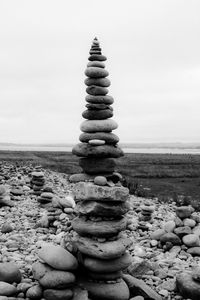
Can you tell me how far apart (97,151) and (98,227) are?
185 centimetres

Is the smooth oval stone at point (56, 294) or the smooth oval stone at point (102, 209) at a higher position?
the smooth oval stone at point (102, 209)

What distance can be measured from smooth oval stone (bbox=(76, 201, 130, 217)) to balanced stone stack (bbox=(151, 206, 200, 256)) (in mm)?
5092

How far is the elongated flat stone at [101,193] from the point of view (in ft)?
31.1

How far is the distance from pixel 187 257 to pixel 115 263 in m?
4.86

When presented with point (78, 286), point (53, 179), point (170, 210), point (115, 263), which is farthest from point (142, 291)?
point (53, 179)

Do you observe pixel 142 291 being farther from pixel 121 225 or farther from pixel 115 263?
pixel 121 225

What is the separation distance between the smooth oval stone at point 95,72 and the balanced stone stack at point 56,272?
431 cm

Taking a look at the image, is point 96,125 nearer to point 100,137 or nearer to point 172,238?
point 100,137

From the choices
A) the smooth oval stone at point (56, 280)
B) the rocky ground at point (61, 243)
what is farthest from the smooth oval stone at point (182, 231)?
the smooth oval stone at point (56, 280)

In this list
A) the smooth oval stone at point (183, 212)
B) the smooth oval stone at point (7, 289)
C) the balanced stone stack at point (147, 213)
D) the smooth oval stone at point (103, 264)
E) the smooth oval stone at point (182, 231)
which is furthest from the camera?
the balanced stone stack at point (147, 213)

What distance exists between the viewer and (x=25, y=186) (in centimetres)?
2367

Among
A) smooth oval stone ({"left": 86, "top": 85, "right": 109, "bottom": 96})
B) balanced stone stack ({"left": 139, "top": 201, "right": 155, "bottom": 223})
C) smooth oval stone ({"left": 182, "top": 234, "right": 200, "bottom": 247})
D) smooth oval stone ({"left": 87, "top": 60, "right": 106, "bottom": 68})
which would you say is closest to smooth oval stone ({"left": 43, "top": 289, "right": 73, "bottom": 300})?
smooth oval stone ({"left": 86, "top": 85, "right": 109, "bottom": 96})

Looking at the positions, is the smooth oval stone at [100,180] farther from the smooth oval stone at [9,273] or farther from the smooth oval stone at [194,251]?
the smooth oval stone at [194,251]

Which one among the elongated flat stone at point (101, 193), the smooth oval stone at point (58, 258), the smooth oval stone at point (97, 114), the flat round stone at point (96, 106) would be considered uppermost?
the flat round stone at point (96, 106)
